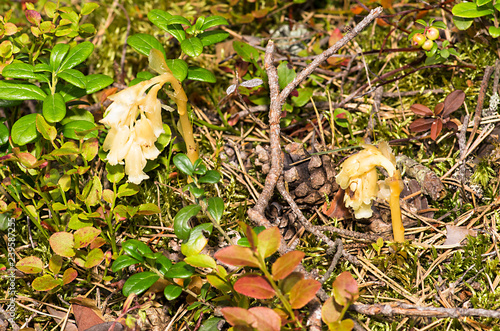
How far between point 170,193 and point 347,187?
0.92 metres

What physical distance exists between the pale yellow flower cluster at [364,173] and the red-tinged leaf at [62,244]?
124 cm

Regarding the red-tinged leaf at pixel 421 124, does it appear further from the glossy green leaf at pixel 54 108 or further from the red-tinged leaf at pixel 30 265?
the red-tinged leaf at pixel 30 265

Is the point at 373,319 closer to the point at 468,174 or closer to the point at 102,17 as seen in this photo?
the point at 468,174

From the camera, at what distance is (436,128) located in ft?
6.92

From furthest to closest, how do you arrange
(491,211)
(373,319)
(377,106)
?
(377,106) < (491,211) < (373,319)

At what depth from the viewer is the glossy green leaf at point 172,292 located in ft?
5.25

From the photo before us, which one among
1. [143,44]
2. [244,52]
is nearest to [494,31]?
[244,52]

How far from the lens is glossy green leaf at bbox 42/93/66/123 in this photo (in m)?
1.83

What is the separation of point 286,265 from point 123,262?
72 centimetres

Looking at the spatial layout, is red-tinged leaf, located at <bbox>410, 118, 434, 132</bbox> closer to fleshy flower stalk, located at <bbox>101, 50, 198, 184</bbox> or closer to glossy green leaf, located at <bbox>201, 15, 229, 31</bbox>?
glossy green leaf, located at <bbox>201, 15, 229, 31</bbox>

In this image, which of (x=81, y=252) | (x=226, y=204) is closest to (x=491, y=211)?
(x=226, y=204)

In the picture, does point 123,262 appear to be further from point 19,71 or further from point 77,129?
point 19,71

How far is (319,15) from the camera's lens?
2.94 m

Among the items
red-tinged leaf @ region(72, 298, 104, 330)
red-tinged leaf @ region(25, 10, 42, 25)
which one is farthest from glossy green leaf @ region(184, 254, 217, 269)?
red-tinged leaf @ region(25, 10, 42, 25)
